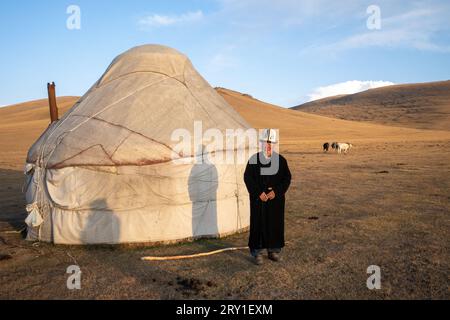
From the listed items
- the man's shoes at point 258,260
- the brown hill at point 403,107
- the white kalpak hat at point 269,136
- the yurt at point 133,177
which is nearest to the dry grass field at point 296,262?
the man's shoes at point 258,260

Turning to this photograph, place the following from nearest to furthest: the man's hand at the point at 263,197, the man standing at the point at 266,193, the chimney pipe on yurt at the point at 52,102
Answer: the man's hand at the point at 263,197 < the man standing at the point at 266,193 < the chimney pipe on yurt at the point at 52,102

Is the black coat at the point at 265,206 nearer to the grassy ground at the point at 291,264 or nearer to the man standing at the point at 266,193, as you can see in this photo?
the man standing at the point at 266,193

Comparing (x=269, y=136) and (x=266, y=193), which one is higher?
(x=269, y=136)

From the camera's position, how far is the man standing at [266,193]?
6137mm

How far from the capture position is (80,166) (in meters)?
6.98

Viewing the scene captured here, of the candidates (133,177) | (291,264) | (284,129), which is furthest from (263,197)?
(284,129)

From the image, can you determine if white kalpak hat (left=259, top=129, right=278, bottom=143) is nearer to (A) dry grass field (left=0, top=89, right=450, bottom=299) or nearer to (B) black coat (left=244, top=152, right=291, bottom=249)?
(B) black coat (left=244, top=152, right=291, bottom=249)

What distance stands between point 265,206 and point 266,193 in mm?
199

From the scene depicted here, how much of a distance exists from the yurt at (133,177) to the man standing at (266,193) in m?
1.40

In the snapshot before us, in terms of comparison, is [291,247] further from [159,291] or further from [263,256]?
[159,291]

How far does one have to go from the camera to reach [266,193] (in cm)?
613

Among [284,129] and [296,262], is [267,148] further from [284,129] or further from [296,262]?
[284,129]

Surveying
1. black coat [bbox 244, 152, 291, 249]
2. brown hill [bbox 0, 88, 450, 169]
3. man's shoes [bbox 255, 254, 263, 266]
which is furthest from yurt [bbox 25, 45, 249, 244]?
brown hill [bbox 0, 88, 450, 169]
